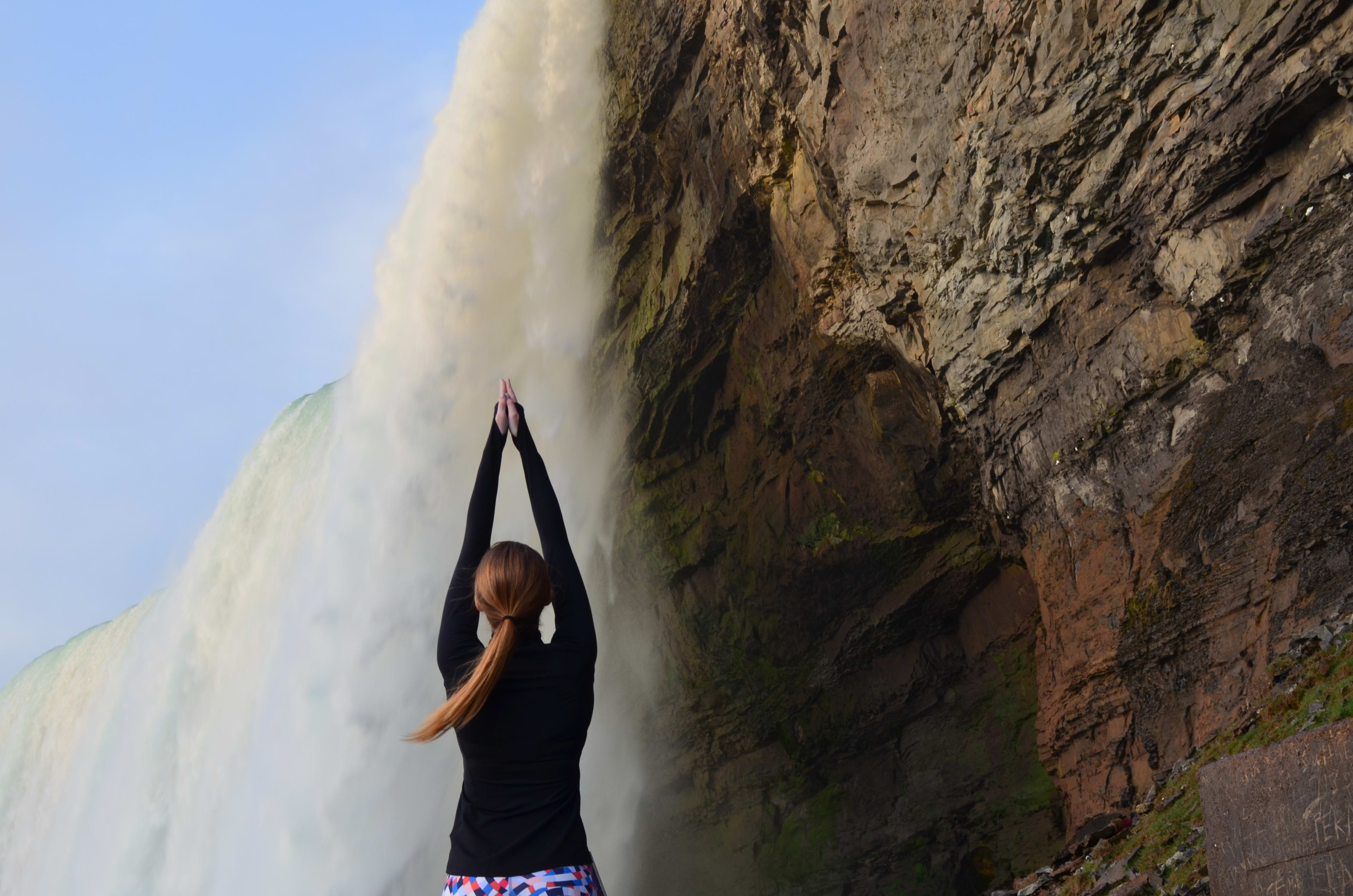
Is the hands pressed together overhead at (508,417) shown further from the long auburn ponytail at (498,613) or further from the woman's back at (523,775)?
the woman's back at (523,775)

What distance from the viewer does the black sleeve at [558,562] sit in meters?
2.70

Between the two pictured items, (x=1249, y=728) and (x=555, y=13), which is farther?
(x=555, y=13)

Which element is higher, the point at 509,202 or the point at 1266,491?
the point at 509,202

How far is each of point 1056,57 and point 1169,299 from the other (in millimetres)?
2304

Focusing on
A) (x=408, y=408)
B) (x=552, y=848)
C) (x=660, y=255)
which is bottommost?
(x=552, y=848)

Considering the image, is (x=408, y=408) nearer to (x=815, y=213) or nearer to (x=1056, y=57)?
(x=815, y=213)

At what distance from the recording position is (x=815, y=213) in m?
12.2

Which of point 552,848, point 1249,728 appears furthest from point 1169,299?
point 552,848

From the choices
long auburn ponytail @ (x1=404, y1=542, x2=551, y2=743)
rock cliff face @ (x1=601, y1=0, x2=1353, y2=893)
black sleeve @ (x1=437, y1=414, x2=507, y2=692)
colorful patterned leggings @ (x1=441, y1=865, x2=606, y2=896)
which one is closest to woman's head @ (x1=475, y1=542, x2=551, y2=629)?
long auburn ponytail @ (x1=404, y1=542, x2=551, y2=743)

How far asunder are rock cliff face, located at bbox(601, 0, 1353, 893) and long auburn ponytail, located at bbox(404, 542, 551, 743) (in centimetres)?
630

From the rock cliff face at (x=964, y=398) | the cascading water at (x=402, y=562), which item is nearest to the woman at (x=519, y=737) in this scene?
the rock cliff face at (x=964, y=398)

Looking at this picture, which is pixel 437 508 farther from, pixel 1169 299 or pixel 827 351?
pixel 1169 299

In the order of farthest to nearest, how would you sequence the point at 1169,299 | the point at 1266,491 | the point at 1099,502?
1. the point at 1099,502
2. the point at 1169,299
3. the point at 1266,491

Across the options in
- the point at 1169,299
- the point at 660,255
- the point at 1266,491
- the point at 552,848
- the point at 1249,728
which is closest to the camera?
the point at 552,848
